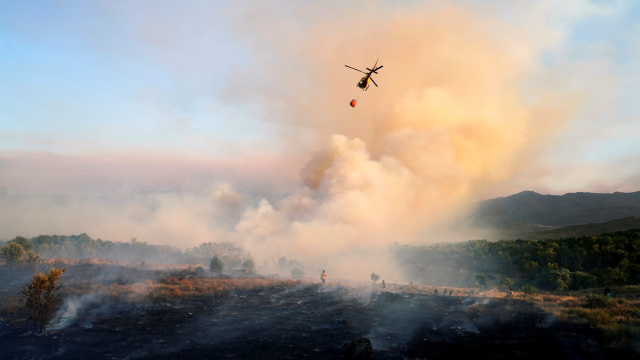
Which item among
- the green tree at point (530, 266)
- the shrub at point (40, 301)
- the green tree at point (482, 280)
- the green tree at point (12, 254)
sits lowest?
the green tree at point (482, 280)

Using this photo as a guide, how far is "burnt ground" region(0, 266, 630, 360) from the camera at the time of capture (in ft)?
65.7

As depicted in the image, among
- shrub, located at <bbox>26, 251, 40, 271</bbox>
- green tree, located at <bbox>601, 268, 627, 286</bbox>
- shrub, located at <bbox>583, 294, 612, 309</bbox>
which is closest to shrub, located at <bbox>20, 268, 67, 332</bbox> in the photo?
shrub, located at <bbox>26, 251, 40, 271</bbox>

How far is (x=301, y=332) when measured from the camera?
25141mm

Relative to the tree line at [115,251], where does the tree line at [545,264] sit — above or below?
below

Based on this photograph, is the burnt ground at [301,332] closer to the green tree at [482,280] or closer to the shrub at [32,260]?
the green tree at [482,280]

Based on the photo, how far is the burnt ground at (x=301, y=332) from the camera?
20031 mm

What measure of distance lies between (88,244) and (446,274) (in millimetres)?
107494

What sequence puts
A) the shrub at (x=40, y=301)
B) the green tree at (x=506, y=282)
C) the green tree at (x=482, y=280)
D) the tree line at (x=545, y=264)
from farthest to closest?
the green tree at (x=482, y=280), the green tree at (x=506, y=282), the tree line at (x=545, y=264), the shrub at (x=40, y=301)

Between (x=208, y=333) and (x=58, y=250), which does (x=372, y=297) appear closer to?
(x=208, y=333)

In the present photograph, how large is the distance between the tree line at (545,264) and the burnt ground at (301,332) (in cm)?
2418

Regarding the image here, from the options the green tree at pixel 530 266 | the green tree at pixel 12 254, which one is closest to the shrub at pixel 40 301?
the green tree at pixel 12 254

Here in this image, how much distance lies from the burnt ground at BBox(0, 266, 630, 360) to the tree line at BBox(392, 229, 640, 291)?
24.2 m

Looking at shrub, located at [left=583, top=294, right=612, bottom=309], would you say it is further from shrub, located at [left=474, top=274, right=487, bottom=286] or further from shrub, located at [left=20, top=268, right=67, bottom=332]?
shrub, located at [left=20, top=268, right=67, bottom=332]

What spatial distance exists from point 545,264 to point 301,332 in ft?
202
